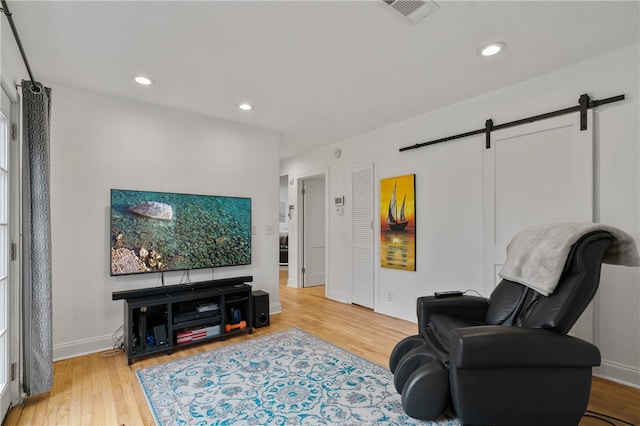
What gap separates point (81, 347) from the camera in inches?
113

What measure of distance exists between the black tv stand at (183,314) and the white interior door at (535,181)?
2565 millimetres

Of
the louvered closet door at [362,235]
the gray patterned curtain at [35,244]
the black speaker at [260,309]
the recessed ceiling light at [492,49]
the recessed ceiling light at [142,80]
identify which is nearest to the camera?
the gray patterned curtain at [35,244]

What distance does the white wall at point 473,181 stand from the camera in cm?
232

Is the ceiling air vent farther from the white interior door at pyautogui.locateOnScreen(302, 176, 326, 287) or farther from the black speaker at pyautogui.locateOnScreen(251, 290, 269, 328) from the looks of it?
the white interior door at pyautogui.locateOnScreen(302, 176, 326, 287)

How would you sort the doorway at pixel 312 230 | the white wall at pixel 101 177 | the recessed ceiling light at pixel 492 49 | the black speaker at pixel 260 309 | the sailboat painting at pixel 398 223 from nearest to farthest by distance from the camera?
1. the recessed ceiling light at pixel 492 49
2. the white wall at pixel 101 177
3. the black speaker at pixel 260 309
4. the sailboat painting at pixel 398 223
5. the doorway at pixel 312 230

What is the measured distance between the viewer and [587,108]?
2486mm

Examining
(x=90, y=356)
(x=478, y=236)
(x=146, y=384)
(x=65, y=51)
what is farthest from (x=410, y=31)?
(x=90, y=356)

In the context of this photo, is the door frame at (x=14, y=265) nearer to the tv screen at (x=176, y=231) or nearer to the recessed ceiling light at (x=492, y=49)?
the tv screen at (x=176, y=231)

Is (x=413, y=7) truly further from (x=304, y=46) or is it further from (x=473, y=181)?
(x=473, y=181)

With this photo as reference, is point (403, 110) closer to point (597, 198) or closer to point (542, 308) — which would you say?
point (597, 198)

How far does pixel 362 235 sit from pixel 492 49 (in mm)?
2709

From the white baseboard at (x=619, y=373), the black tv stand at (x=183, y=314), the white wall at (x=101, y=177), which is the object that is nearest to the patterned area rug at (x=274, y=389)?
the black tv stand at (x=183, y=314)

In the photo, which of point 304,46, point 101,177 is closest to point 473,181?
point 304,46

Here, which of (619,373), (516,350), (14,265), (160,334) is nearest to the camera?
(516,350)
